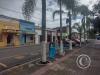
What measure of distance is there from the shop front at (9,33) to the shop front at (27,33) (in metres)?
3.06

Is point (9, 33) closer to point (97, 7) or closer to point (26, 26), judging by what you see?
→ point (26, 26)

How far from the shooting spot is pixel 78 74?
11.5 m

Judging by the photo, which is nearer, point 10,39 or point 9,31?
point 9,31

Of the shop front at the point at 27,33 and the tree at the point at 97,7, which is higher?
the tree at the point at 97,7

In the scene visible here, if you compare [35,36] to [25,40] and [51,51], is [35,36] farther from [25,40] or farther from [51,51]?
[51,51]

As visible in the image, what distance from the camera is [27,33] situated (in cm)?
5681

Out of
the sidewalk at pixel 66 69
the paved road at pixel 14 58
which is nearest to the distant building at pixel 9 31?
the paved road at pixel 14 58

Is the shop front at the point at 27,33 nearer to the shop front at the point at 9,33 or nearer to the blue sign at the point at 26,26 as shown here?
the blue sign at the point at 26,26

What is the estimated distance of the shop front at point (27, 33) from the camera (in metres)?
54.7

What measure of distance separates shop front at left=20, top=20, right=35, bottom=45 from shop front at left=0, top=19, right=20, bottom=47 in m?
3.06

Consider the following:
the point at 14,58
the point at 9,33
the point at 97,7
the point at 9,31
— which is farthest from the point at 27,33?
the point at 14,58

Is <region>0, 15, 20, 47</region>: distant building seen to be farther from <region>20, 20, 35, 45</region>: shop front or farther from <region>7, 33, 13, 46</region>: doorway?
<region>20, 20, 35, 45</region>: shop front

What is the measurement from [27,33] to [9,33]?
8618mm

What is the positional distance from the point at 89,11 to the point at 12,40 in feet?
54.7
